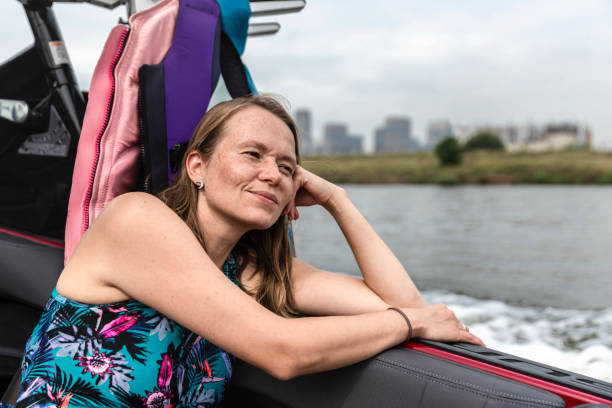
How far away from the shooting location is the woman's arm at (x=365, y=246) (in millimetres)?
1257

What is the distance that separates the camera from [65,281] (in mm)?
976

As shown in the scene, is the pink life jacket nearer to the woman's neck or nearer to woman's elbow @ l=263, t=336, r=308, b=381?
the woman's neck

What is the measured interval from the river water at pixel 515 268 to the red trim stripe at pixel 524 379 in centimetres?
61

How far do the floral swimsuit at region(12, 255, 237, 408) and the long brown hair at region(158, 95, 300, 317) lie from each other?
206 mm

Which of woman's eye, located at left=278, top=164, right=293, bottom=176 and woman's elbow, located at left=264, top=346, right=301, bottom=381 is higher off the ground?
woman's eye, located at left=278, top=164, right=293, bottom=176

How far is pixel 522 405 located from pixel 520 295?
329 cm

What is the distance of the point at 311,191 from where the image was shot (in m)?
1.33

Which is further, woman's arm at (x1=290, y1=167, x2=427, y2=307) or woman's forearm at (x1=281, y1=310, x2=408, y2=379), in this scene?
woman's arm at (x1=290, y1=167, x2=427, y2=307)

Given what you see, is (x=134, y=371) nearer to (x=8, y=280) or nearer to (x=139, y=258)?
(x=139, y=258)

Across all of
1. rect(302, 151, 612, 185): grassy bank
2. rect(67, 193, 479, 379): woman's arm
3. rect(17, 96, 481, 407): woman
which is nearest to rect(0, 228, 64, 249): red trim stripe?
rect(17, 96, 481, 407): woman

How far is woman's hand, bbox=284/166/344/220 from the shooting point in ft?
4.31

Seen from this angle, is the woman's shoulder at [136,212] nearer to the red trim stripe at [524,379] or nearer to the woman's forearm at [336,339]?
the woman's forearm at [336,339]

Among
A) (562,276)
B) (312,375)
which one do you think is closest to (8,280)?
(312,375)

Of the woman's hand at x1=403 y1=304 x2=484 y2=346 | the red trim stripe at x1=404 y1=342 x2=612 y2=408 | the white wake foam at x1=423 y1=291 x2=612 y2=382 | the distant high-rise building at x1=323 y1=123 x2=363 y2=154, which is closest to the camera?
the red trim stripe at x1=404 y1=342 x2=612 y2=408
